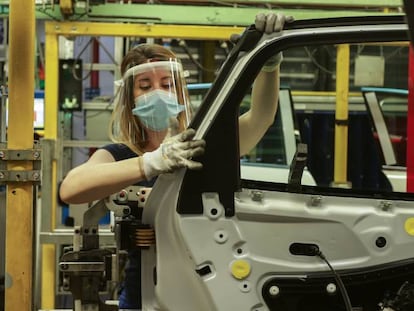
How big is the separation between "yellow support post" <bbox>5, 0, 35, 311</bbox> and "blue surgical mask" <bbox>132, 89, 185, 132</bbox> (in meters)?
0.51

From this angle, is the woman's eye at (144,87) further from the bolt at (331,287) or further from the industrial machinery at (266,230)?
the bolt at (331,287)

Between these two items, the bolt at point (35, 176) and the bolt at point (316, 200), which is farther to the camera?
the bolt at point (35, 176)

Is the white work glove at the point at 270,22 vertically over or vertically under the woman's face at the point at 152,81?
over

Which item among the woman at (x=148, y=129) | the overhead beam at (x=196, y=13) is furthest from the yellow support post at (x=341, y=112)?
the woman at (x=148, y=129)

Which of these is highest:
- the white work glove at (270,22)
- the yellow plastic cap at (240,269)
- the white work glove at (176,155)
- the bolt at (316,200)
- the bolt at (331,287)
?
the white work glove at (270,22)

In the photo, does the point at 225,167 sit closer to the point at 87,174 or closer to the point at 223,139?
the point at 223,139

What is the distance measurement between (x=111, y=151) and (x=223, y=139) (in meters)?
0.52

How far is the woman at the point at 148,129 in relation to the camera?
1948 millimetres

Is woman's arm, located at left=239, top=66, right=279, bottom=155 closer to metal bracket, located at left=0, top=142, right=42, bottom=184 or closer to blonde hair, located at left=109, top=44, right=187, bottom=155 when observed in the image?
blonde hair, located at left=109, top=44, right=187, bottom=155

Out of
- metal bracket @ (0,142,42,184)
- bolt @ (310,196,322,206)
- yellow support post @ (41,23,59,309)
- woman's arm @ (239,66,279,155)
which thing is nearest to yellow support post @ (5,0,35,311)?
metal bracket @ (0,142,42,184)

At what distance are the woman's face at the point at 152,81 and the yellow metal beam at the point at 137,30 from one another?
6.71 ft

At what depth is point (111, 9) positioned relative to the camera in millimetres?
4359

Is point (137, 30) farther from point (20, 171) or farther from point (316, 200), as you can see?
point (316, 200)

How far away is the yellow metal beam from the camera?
4.22 metres
